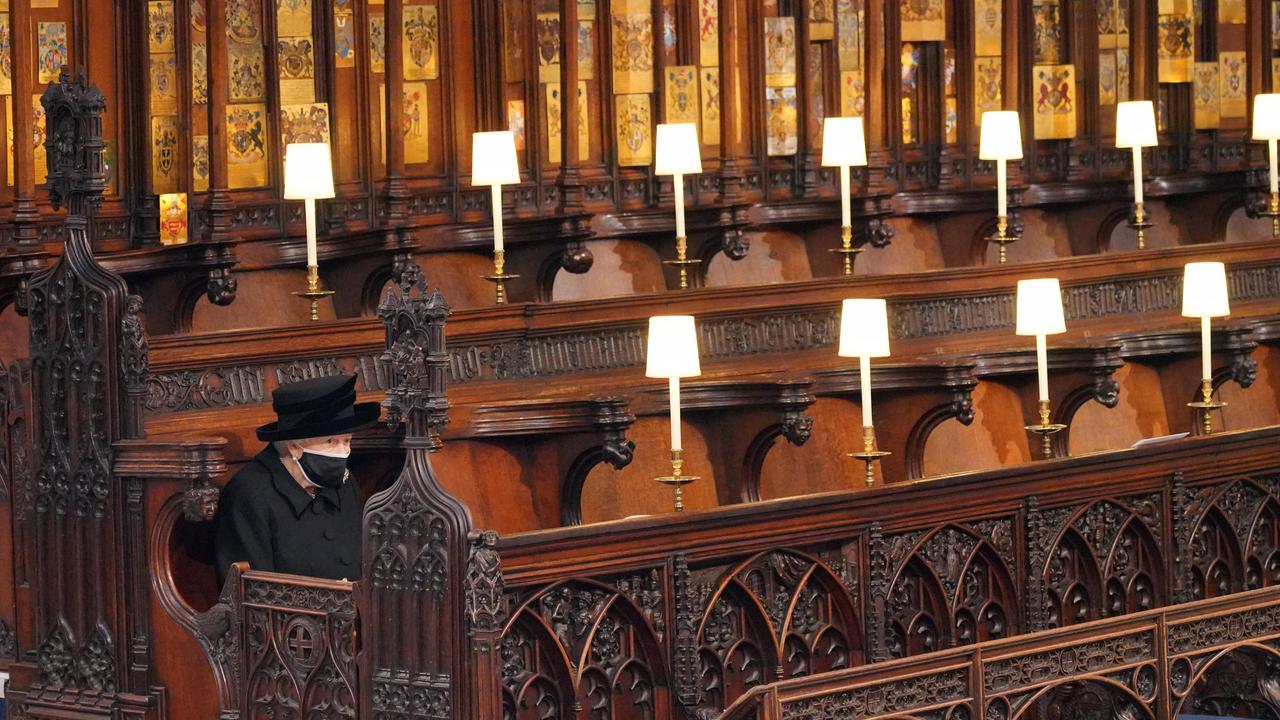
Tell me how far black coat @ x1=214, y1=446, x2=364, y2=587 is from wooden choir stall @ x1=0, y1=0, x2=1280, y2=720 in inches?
3.8

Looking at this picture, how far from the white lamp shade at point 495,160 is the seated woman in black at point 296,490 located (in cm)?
324

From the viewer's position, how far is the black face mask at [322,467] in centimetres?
664

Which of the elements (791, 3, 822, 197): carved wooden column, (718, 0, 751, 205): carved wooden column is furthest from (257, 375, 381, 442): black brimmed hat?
(791, 3, 822, 197): carved wooden column

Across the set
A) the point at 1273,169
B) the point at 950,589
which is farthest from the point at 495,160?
the point at 1273,169

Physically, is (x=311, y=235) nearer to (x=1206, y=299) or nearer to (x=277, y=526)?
(x=277, y=526)

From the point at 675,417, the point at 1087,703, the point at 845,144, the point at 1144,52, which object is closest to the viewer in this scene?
the point at 1087,703

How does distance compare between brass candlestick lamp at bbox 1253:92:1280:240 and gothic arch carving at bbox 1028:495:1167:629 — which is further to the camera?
brass candlestick lamp at bbox 1253:92:1280:240

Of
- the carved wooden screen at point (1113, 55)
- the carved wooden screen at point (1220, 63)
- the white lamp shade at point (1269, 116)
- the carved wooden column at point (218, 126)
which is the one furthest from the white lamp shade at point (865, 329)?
the carved wooden screen at point (1220, 63)

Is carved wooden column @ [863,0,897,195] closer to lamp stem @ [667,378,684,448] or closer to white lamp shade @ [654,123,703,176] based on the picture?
white lamp shade @ [654,123,703,176]

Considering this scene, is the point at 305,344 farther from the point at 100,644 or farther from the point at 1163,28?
the point at 1163,28

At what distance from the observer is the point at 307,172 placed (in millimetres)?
9312

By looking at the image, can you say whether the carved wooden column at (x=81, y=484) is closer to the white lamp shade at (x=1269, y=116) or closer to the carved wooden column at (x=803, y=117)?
the carved wooden column at (x=803, y=117)

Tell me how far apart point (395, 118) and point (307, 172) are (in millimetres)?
1487

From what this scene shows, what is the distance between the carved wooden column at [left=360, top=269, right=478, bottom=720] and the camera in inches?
227
